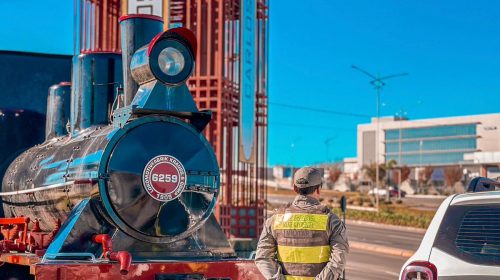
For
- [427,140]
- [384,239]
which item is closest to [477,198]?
[384,239]

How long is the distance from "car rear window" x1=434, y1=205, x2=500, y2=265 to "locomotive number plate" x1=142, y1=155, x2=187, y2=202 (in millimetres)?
3401

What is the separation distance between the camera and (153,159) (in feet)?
24.1

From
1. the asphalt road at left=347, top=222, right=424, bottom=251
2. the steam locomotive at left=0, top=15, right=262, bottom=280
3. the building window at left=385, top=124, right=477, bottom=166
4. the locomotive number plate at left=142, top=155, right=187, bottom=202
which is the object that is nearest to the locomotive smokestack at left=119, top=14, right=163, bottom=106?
the steam locomotive at left=0, top=15, right=262, bottom=280

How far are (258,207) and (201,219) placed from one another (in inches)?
412

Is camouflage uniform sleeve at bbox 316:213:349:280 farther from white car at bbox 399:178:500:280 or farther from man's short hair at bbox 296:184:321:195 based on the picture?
white car at bbox 399:178:500:280

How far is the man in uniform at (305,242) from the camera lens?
4781 millimetres

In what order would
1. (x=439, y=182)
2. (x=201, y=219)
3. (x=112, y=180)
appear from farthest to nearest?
(x=439, y=182) → (x=201, y=219) → (x=112, y=180)

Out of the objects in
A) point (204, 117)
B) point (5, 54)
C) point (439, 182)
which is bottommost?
point (439, 182)

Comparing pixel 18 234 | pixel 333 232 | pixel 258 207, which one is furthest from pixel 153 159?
pixel 258 207

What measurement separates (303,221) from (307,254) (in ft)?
0.67

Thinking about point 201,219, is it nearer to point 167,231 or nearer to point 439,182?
point 167,231

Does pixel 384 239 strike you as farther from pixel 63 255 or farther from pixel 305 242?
pixel 305 242

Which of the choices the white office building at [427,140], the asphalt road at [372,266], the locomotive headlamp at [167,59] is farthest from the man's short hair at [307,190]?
the white office building at [427,140]

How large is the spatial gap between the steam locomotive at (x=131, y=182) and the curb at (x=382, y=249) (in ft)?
51.5
